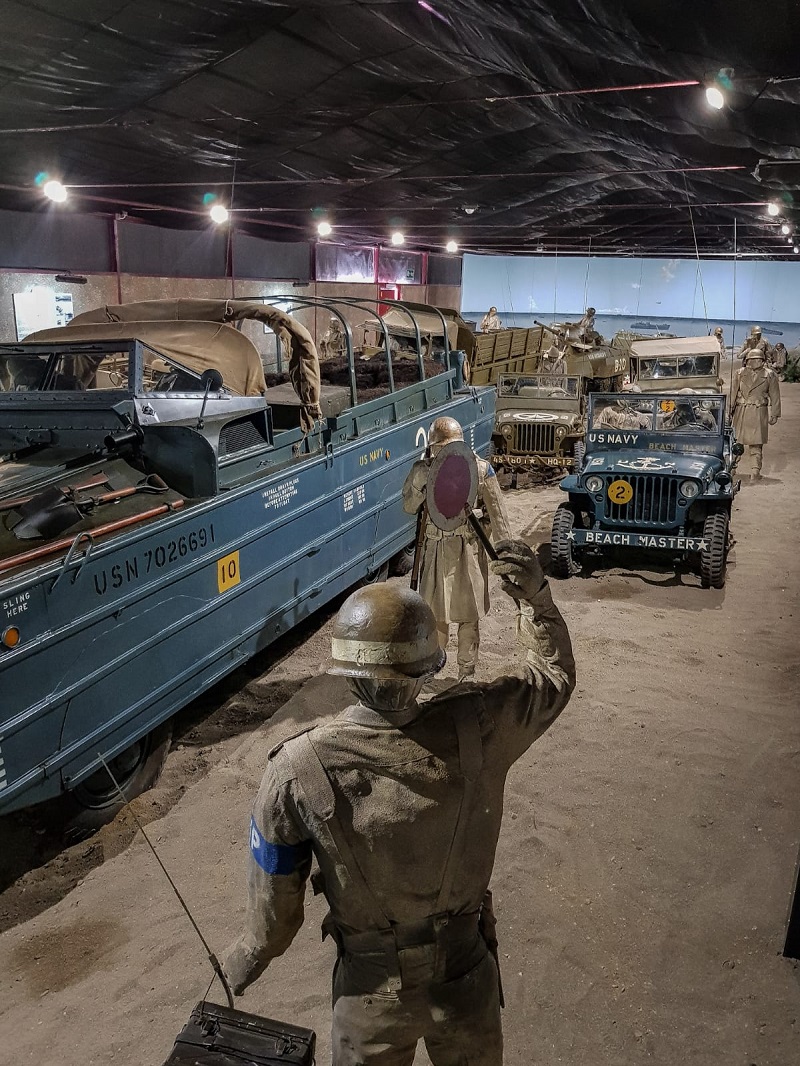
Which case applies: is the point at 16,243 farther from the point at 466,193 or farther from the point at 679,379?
the point at 679,379

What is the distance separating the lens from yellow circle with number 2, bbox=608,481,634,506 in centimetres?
816

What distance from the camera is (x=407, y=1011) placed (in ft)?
6.68

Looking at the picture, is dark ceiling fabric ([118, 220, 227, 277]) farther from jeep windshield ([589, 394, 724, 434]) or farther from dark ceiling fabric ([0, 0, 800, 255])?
jeep windshield ([589, 394, 724, 434])

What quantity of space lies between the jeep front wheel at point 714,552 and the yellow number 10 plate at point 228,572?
14.9 ft

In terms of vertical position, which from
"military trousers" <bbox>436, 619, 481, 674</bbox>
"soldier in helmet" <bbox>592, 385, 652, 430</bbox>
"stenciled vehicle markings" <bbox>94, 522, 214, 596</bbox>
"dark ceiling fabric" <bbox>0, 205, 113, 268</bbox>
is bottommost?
"military trousers" <bbox>436, 619, 481, 674</bbox>

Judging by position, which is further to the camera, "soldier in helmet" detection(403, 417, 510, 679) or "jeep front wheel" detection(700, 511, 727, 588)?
"jeep front wheel" detection(700, 511, 727, 588)

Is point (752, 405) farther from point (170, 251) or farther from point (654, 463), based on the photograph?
point (170, 251)

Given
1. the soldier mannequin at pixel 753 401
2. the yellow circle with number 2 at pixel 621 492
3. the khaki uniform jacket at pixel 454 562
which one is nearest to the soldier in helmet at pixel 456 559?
the khaki uniform jacket at pixel 454 562

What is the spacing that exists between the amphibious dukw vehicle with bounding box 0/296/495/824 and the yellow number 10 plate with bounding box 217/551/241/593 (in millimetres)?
12

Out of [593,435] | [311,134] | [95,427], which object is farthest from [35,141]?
[593,435]

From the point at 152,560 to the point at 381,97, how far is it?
6.36 metres

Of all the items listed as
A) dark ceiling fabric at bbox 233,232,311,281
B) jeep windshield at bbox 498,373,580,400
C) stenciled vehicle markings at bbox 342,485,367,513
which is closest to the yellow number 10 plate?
stenciled vehicle markings at bbox 342,485,367,513

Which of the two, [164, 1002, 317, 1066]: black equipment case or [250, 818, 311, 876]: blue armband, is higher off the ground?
[250, 818, 311, 876]: blue armband

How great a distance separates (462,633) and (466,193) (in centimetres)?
1169
